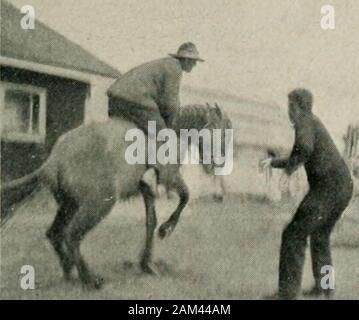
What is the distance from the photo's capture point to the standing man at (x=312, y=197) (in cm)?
580

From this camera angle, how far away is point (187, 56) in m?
5.86

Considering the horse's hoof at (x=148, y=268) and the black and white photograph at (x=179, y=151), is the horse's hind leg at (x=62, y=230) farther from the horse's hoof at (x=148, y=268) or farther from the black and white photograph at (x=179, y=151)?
the horse's hoof at (x=148, y=268)

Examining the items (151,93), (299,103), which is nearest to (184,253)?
(151,93)

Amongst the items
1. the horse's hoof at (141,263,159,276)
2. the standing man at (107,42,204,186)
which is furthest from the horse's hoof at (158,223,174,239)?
the standing man at (107,42,204,186)

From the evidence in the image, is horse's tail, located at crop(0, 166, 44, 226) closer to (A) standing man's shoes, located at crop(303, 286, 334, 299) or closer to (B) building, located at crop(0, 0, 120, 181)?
(B) building, located at crop(0, 0, 120, 181)

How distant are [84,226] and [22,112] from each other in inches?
37.0

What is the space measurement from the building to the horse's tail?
3.4 inches

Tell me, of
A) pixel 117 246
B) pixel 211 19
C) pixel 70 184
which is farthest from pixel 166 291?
pixel 211 19

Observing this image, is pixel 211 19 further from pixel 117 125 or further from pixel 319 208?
pixel 319 208

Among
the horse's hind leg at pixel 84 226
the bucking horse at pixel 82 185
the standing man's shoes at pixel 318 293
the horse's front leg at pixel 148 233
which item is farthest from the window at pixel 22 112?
the standing man's shoes at pixel 318 293

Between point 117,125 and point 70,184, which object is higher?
point 117,125

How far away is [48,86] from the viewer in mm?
5785

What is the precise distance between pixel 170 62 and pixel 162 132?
514 mm
